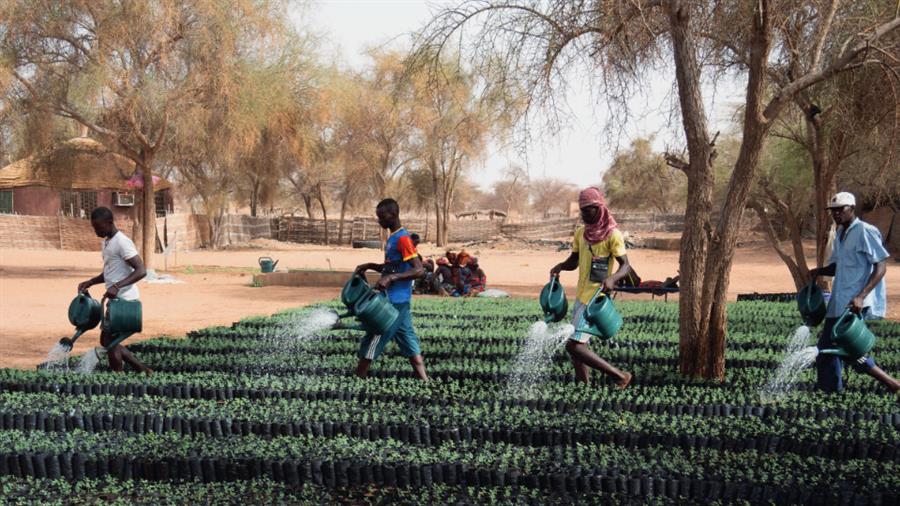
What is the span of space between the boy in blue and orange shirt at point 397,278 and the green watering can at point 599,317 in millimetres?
1203

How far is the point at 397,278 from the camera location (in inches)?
240

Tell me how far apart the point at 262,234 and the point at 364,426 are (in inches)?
1561

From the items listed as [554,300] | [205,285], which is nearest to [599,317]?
[554,300]

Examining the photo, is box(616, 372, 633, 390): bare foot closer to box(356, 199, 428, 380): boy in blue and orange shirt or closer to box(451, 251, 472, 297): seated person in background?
box(356, 199, 428, 380): boy in blue and orange shirt

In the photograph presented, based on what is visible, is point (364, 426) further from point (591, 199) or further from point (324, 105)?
point (324, 105)

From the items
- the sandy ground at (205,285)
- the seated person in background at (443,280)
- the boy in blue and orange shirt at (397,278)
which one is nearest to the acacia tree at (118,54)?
the sandy ground at (205,285)

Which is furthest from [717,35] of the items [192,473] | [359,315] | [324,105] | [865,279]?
[324,105]

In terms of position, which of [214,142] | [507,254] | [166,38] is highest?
[166,38]

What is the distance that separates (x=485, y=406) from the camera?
18.2 feet

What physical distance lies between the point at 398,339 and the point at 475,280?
32.8ft

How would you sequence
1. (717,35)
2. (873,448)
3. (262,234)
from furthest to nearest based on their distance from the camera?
1. (262,234)
2. (717,35)
3. (873,448)

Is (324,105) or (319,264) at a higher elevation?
(324,105)

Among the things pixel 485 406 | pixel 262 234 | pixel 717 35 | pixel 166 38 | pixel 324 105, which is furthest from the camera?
pixel 262 234

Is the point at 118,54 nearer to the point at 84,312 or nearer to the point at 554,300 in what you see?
the point at 84,312
